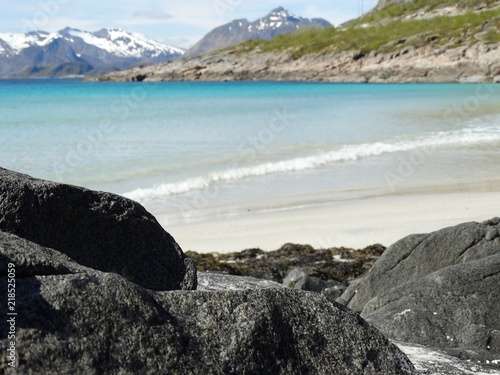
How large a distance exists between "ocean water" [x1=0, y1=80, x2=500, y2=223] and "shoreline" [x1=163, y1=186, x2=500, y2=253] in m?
0.86

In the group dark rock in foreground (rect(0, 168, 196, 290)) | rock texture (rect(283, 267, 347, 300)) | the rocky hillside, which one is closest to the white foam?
rock texture (rect(283, 267, 347, 300))

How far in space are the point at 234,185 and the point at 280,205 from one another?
11.5ft

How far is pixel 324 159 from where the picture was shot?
2348 cm

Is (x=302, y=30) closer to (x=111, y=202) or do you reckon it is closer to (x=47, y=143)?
(x=47, y=143)

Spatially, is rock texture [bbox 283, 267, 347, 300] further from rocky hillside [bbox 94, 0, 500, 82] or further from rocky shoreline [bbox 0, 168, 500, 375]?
rocky hillside [bbox 94, 0, 500, 82]

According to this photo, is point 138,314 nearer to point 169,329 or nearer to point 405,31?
point 169,329

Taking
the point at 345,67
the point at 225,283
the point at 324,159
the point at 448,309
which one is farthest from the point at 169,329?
the point at 345,67

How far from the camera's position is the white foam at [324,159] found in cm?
1889

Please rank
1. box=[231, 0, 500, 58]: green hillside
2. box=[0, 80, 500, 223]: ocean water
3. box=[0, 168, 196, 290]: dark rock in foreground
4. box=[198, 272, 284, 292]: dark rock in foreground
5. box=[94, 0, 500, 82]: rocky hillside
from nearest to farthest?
box=[0, 168, 196, 290]: dark rock in foreground < box=[198, 272, 284, 292]: dark rock in foreground < box=[0, 80, 500, 223]: ocean water < box=[94, 0, 500, 82]: rocky hillside < box=[231, 0, 500, 58]: green hillside


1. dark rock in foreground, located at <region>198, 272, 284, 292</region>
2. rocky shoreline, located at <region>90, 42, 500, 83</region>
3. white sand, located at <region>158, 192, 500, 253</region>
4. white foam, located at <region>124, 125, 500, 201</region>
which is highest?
rocky shoreline, located at <region>90, 42, 500, 83</region>

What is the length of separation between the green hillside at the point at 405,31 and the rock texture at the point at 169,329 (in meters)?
93.8

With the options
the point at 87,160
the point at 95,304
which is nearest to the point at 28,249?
the point at 95,304

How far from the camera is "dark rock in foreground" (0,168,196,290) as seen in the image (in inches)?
145

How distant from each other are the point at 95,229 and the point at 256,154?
21502 millimetres
